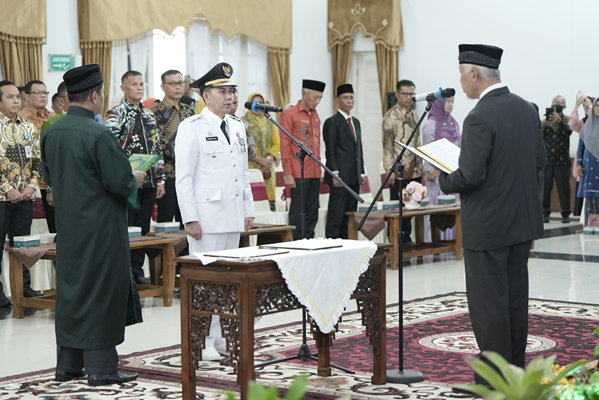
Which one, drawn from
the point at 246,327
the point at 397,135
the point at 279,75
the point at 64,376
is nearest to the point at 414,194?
the point at 397,135

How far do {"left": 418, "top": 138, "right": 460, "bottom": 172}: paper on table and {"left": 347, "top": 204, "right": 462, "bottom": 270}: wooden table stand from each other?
347 centimetres

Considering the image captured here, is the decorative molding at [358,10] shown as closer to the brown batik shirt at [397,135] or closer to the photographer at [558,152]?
the photographer at [558,152]

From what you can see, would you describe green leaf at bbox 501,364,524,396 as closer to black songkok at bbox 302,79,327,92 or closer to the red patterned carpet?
the red patterned carpet

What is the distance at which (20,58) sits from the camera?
8891 millimetres

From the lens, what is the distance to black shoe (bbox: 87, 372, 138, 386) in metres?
3.58

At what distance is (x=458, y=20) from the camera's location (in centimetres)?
1291

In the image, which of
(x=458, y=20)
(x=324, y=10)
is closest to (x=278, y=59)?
(x=324, y=10)

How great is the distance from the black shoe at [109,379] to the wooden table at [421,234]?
146 inches

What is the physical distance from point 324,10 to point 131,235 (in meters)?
8.20

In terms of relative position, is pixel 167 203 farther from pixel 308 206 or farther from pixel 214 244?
pixel 214 244

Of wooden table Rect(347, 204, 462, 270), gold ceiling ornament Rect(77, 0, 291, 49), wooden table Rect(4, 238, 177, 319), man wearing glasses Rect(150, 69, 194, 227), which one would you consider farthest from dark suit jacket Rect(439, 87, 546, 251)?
gold ceiling ornament Rect(77, 0, 291, 49)

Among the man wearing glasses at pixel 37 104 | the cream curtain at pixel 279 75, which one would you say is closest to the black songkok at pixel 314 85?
the man wearing glasses at pixel 37 104

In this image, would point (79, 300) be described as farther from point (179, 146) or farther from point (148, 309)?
point (148, 309)

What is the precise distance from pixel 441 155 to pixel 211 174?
126cm
